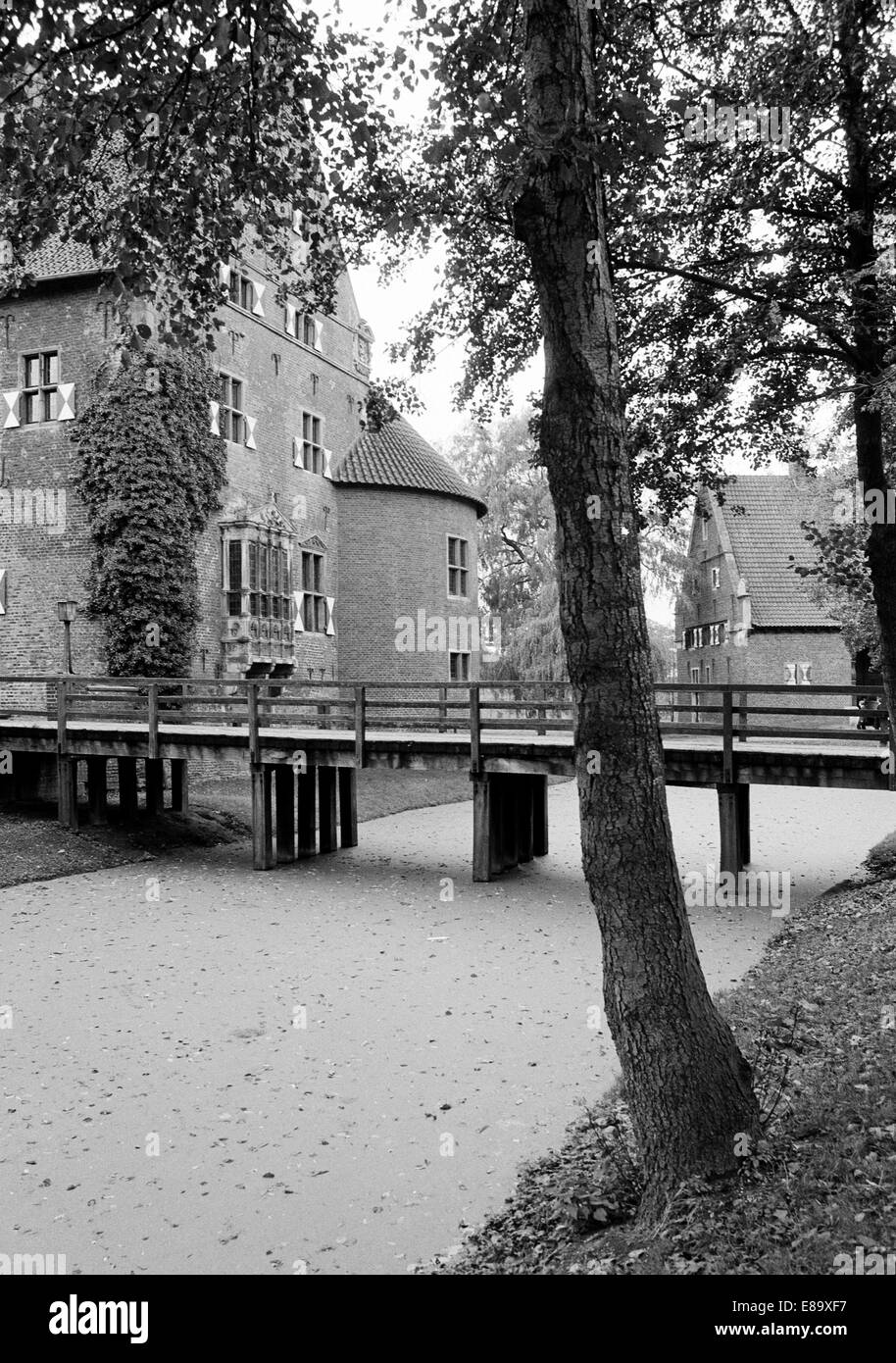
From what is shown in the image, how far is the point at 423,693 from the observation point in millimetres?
28906

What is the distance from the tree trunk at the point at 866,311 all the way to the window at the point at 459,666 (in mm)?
21752

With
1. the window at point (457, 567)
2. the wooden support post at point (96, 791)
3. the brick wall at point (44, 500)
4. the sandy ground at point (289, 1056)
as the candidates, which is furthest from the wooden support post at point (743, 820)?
the window at point (457, 567)

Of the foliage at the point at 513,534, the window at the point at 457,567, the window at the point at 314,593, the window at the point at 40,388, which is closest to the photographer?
the window at the point at 40,388

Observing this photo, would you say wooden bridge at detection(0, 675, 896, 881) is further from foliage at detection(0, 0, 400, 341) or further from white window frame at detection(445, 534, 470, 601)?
white window frame at detection(445, 534, 470, 601)

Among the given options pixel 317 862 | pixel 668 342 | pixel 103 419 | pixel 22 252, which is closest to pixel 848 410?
pixel 668 342

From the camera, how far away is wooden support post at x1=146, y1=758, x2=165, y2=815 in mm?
18500

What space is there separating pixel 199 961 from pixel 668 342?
25.3 ft

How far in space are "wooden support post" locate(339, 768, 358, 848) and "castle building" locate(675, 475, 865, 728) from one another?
16328mm

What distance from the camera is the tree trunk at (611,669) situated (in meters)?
4.41

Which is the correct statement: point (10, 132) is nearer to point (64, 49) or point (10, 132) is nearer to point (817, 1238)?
point (64, 49)

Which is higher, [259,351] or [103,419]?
[259,351]

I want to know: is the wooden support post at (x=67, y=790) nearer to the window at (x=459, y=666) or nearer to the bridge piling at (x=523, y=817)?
the bridge piling at (x=523, y=817)

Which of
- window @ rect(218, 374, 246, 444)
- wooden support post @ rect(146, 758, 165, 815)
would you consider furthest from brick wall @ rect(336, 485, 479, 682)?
wooden support post @ rect(146, 758, 165, 815)

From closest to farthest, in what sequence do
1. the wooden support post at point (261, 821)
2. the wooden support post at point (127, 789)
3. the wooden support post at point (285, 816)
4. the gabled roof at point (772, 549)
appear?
the wooden support post at point (261, 821) < the wooden support post at point (285, 816) < the wooden support post at point (127, 789) < the gabled roof at point (772, 549)
